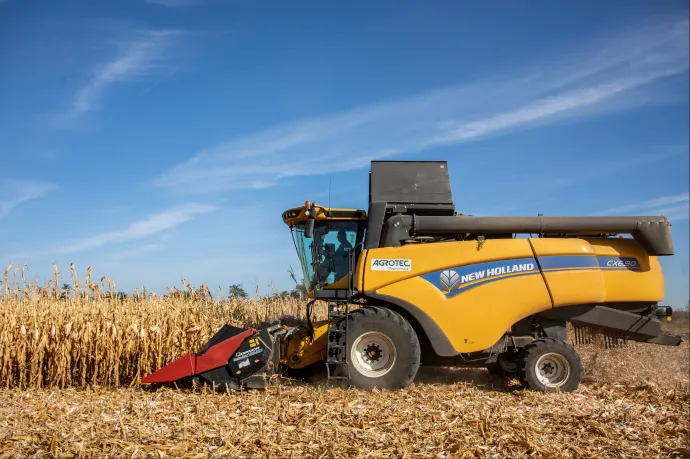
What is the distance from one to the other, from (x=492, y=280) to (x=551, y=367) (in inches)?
50.9

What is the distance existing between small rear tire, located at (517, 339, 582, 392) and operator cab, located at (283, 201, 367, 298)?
253cm

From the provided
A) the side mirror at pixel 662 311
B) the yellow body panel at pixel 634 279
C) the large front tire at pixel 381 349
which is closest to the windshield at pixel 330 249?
the large front tire at pixel 381 349

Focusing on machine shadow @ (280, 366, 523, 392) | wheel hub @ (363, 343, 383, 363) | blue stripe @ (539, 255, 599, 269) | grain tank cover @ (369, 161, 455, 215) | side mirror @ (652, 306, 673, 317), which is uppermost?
grain tank cover @ (369, 161, 455, 215)

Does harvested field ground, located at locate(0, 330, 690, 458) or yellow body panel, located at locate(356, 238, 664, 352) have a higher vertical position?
yellow body panel, located at locate(356, 238, 664, 352)

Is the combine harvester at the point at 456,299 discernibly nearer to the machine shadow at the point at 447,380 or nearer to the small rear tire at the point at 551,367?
the small rear tire at the point at 551,367

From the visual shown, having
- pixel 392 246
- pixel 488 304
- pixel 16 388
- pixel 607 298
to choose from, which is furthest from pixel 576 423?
pixel 16 388

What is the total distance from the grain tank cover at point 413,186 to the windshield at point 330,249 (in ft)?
1.86

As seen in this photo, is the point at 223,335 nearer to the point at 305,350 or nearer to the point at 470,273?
the point at 305,350

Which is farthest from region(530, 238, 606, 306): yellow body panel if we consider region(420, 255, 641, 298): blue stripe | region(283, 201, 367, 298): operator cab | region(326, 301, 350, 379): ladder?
region(326, 301, 350, 379): ladder

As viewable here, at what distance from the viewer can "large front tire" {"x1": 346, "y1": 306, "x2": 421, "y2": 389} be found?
275 inches

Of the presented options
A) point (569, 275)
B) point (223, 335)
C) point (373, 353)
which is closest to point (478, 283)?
point (569, 275)

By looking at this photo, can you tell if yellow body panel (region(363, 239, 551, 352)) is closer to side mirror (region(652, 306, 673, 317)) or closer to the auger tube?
the auger tube

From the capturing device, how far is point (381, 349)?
720 cm

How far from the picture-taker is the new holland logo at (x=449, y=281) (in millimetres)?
7355
